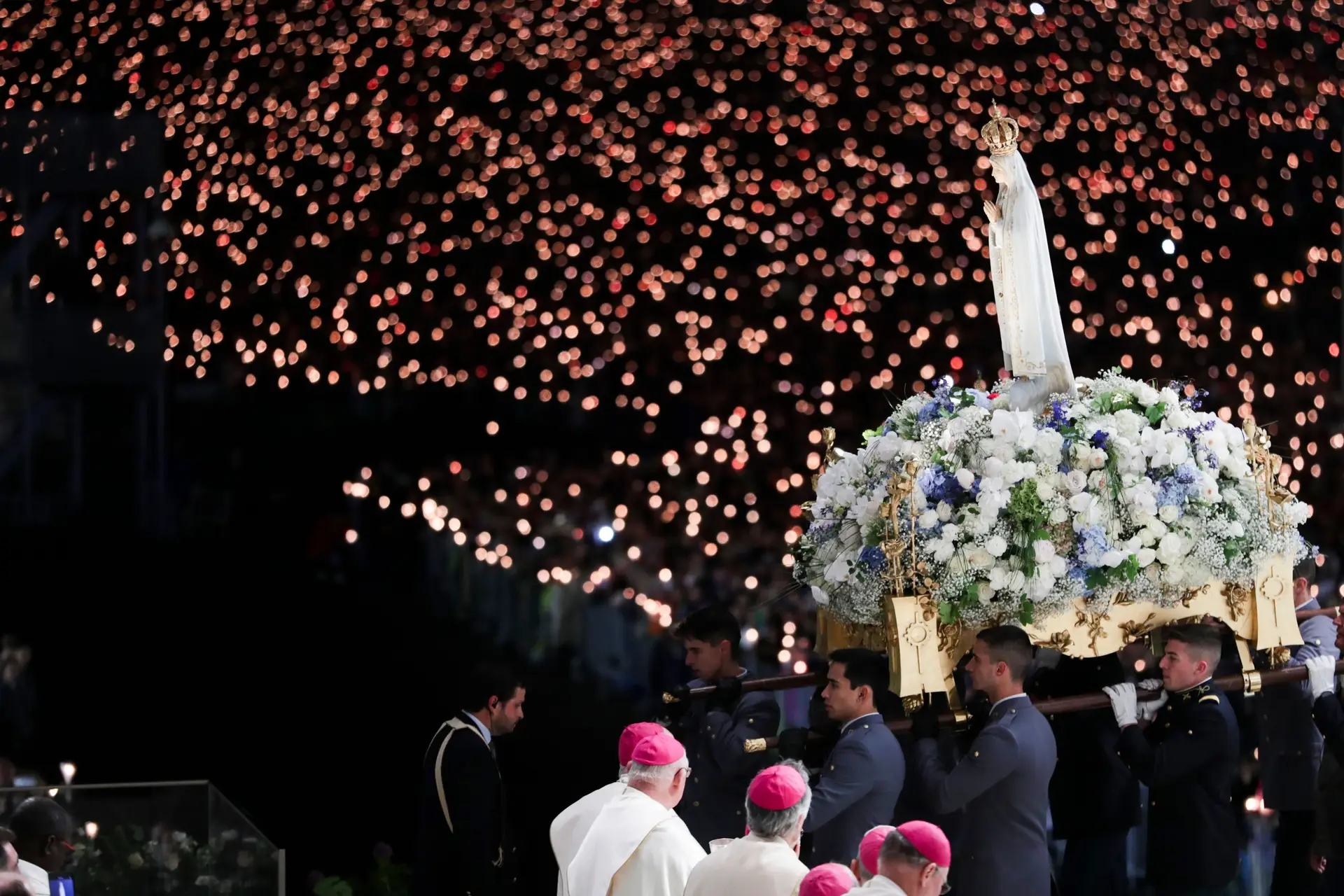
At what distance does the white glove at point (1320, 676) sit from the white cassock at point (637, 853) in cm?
233

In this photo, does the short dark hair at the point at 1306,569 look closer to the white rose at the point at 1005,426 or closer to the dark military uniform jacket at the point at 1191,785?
the dark military uniform jacket at the point at 1191,785

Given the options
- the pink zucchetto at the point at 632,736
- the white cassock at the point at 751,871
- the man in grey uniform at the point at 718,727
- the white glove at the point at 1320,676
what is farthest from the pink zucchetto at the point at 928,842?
the white glove at the point at 1320,676

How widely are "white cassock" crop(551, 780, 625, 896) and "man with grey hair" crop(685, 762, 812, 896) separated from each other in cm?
61

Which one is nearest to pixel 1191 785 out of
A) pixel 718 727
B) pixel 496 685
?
pixel 718 727

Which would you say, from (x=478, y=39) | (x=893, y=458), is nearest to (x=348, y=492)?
(x=478, y=39)

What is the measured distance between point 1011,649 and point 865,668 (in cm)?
45

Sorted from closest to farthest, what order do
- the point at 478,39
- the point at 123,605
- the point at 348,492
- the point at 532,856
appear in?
the point at 532,856
the point at 123,605
the point at 348,492
the point at 478,39

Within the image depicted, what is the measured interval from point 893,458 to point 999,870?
4.36 feet

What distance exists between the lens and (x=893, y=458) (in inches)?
235

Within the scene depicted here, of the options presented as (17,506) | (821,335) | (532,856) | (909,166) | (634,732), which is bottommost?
(532,856)

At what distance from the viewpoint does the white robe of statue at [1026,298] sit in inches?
237

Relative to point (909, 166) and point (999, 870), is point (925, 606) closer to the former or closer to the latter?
point (999, 870)

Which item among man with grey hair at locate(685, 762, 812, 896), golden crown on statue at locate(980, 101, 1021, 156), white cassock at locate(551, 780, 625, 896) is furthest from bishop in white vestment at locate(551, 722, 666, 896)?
golden crown on statue at locate(980, 101, 1021, 156)

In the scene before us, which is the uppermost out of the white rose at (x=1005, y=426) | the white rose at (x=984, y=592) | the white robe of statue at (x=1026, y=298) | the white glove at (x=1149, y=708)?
the white robe of statue at (x=1026, y=298)
